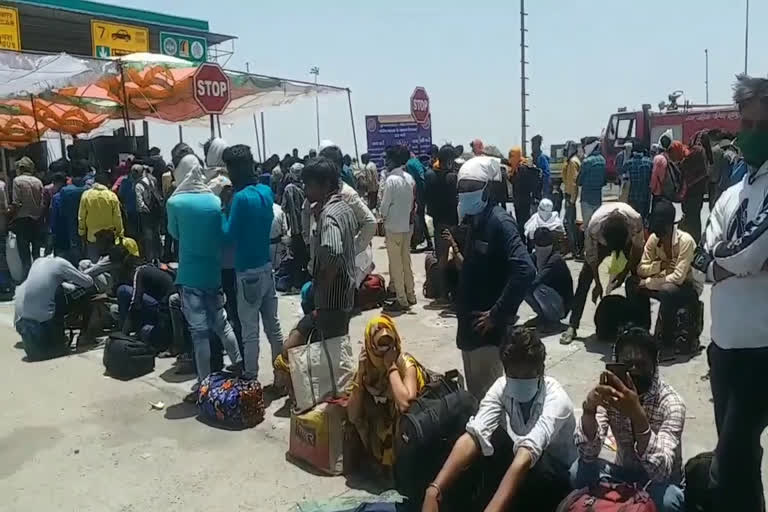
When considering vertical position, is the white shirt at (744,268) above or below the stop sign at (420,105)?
below

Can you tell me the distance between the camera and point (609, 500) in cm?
273

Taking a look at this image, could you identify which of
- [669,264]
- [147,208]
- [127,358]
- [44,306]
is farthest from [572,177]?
[44,306]

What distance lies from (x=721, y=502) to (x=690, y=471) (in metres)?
0.31

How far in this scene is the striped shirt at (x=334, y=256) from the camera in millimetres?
4461

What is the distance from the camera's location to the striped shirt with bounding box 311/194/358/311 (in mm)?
4461

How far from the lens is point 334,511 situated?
3.59 meters

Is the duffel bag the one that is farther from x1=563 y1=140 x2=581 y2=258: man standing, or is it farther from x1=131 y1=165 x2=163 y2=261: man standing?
x1=563 y1=140 x2=581 y2=258: man standing

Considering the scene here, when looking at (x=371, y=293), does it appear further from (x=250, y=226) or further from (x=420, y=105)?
(x=420, y=105)

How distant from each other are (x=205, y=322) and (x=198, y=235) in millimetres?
683

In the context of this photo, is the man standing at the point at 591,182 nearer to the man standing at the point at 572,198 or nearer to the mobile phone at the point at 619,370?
the man standing at the point at 572,198

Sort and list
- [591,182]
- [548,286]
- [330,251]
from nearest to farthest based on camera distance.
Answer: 1. [330,251]
2. [548,286]
3. [591,182]

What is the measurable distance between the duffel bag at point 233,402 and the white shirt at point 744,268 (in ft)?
10.7

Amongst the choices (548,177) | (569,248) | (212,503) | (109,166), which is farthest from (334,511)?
(109,166)

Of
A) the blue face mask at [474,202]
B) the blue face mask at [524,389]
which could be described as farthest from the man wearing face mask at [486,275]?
the blue face mask at [524,389]
